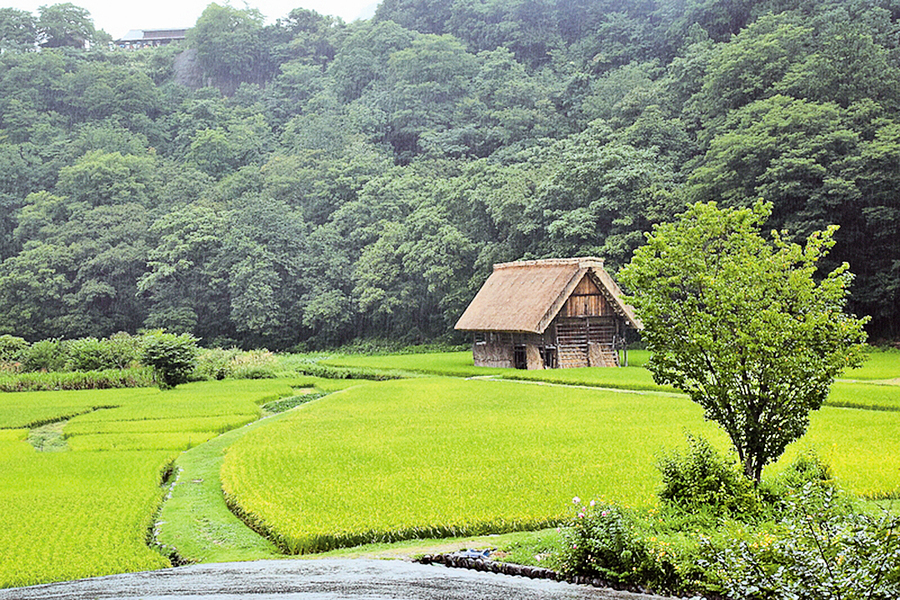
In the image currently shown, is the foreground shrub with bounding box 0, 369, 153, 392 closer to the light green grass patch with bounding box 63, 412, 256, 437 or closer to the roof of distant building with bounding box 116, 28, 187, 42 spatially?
the light green grass patch with bounding box 63, 412, 256, 437

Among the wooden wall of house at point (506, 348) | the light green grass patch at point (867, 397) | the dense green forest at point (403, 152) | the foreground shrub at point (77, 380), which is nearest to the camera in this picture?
the light green grass patch at point (867, 397)

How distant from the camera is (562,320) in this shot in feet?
90.0

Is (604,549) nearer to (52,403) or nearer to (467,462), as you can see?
(467,462)

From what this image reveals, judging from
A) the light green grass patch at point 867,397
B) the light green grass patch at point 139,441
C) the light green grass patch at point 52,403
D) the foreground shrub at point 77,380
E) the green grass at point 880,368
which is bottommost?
the green grass at point 880,368

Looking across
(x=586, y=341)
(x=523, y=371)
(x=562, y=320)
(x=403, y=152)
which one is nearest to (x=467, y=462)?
(x=523, y=371)

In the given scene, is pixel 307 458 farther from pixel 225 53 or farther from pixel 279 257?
pixel 225 53

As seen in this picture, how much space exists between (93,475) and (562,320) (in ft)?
59.7

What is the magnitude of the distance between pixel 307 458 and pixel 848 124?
25852 mm

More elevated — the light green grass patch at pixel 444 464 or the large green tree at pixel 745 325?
the large green tree at pixel 745 325

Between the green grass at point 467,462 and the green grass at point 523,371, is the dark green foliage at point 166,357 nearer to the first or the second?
the green grass at point 523,371

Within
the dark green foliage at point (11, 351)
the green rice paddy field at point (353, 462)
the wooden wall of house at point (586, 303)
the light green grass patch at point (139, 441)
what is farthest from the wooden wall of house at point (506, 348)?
the dark green foliage at point (11, 351)

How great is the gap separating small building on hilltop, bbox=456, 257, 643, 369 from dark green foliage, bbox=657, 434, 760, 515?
17606mm

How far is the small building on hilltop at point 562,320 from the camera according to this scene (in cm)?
2689

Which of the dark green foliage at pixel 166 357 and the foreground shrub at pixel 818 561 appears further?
the dark green foliage at pixel 166 357
